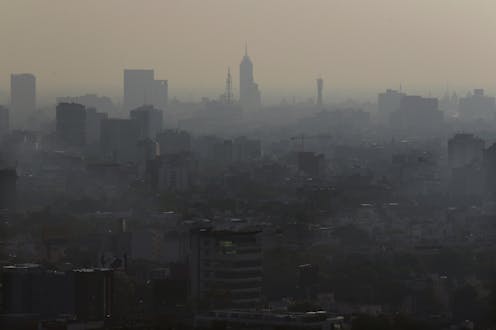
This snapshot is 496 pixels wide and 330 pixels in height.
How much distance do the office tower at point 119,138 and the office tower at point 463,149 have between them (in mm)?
10761

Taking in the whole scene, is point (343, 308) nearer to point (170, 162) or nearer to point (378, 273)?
point (378, 273)

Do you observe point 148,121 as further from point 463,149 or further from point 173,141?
point 463,149

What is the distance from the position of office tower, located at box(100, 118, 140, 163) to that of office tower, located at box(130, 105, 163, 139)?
0.96 meters

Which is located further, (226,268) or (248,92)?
(248,92)

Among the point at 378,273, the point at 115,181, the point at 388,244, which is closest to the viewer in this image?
the point at 378,273

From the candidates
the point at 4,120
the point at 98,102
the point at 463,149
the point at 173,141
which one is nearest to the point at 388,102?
the point at 98,102

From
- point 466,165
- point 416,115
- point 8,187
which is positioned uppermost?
point 416,115

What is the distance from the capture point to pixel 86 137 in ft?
264

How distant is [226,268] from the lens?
1091 inches

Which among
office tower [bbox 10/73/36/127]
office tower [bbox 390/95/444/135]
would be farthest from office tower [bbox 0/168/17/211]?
office tower [bbox 390/95/444/135]

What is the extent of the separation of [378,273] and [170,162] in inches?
1187

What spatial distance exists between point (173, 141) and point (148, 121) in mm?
5618

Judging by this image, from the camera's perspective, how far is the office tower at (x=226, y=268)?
2708cm

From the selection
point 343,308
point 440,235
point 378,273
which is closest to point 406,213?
point 440,235
